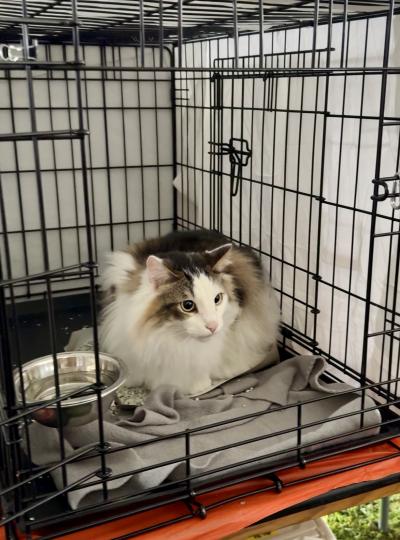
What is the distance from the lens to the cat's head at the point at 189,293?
5.31ft

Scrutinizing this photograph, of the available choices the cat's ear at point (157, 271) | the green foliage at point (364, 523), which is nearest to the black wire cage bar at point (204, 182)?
the cat's ear at point (157, 271)

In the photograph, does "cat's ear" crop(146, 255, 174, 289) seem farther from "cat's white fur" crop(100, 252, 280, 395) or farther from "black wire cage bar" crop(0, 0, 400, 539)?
"black wire cage bar" crop(0, 0, 400, 539)

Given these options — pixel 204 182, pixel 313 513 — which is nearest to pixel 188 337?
pixel 313 513

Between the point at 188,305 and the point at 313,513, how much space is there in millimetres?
658

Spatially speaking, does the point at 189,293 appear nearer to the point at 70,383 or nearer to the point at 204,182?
the point at 70,383

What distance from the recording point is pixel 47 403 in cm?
104

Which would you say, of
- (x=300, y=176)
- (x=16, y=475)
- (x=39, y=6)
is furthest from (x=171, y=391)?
(x=39, y=6)

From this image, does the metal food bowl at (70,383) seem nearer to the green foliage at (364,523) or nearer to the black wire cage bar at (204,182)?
the black wire cage bar at (204,182)

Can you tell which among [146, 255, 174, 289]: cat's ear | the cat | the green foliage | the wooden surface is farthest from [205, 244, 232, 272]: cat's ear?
the green foliage

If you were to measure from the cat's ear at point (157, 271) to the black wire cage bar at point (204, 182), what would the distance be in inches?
8.2

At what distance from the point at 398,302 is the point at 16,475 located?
1215mm

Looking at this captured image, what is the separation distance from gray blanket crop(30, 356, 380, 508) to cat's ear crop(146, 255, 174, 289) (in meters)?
0.34

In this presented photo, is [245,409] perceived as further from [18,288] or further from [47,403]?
[18,288]

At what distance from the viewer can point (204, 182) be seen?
279 centimetres
